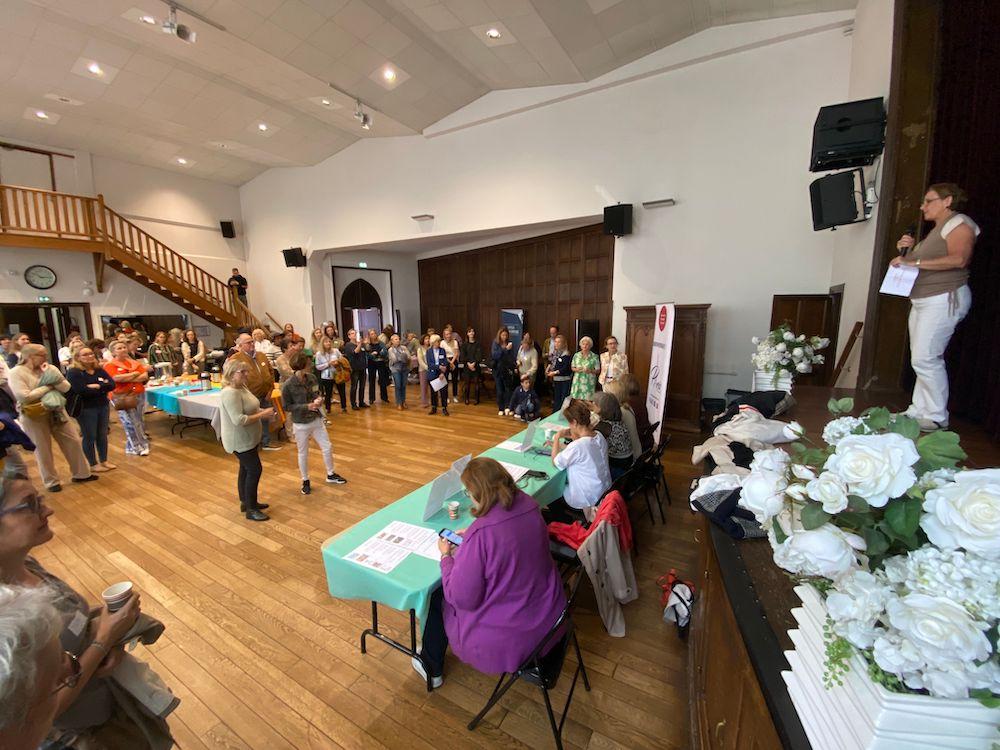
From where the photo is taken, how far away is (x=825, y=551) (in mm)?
650

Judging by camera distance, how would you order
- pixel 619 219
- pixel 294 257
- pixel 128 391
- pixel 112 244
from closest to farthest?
pixel 128 391 → pixel 619 219 → pixel 112 244 → pixel 294 257

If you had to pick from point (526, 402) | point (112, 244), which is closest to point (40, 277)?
point (112, 244)

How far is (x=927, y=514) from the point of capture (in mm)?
629

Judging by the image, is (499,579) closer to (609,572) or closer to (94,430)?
(609,572)

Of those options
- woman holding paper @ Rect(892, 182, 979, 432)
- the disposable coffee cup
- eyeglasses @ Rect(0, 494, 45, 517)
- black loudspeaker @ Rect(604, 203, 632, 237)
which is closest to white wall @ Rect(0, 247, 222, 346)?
black loudspeaker @ Rect(604, 203, 632, 237)

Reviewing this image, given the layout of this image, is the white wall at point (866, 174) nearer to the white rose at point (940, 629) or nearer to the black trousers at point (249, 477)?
the white rose at point (940, 629)

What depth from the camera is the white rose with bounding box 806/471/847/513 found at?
64cm

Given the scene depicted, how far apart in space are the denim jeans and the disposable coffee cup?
16.2ft

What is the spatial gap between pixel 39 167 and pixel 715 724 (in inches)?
584

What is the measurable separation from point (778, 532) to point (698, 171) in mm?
6687

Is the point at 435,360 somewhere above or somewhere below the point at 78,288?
below

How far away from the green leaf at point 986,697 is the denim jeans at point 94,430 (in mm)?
6875

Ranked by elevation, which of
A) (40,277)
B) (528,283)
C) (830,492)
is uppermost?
(40,277)

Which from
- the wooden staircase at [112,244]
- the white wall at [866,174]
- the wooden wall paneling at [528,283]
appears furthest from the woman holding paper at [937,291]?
the wooden staircase at [112,244]
